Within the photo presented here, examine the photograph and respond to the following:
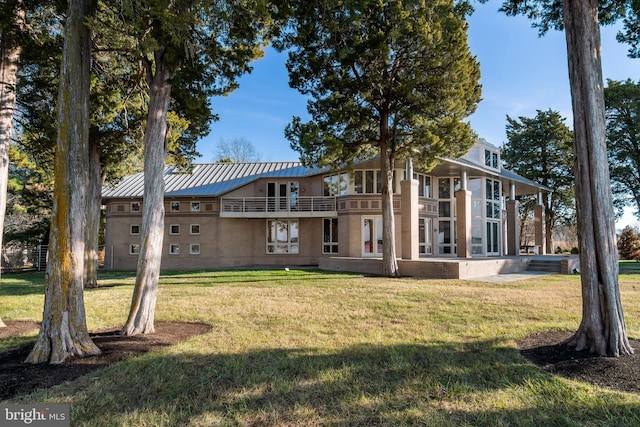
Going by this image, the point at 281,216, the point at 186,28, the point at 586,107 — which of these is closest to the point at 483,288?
the point at 586,107

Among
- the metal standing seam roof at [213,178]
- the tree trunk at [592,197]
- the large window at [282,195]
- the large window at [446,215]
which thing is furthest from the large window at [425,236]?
the tree trunk at [592,197]

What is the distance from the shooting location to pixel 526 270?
59.6 ft

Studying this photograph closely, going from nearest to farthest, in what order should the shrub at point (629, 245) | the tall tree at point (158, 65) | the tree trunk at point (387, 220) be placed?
the tall tree at point (158, 65), the tree trunk at point (387, 220), the shrub at point (629, 245)

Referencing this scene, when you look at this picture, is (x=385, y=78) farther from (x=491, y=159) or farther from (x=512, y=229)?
(x=512, y=229)

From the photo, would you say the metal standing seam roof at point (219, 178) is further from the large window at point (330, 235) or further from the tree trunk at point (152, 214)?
the tree trunk at point (152, 214)

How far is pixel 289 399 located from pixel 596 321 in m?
4.39

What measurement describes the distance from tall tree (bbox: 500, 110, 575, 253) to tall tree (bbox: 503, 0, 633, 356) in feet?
105

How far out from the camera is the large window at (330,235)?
2286 centimetres

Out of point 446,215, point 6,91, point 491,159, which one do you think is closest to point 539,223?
point 491,159

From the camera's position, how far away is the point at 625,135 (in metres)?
29.3

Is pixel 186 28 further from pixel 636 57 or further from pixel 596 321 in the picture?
pixel 636 57

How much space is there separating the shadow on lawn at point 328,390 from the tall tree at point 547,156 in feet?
110

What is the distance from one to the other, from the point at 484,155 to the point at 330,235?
36.3 feet

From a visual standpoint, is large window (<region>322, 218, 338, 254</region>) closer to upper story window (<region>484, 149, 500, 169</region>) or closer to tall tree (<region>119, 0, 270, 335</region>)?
upper story window (<region>484, 149, 500, 169</region>)
